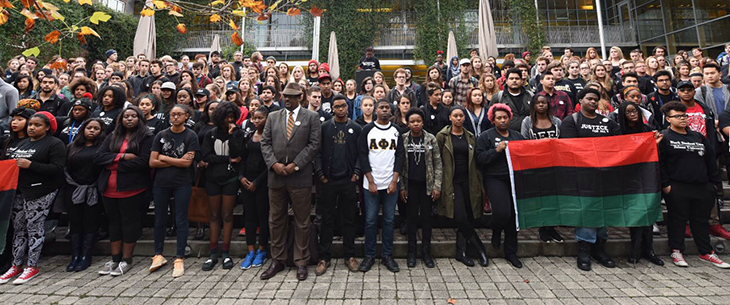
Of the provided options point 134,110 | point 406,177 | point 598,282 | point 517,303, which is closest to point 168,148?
point 134,110

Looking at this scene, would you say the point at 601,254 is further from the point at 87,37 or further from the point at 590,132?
the point at 87,37

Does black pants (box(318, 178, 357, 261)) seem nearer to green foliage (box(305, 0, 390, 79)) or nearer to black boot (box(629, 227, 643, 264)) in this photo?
black boot (box(629, 227, 643, 264))

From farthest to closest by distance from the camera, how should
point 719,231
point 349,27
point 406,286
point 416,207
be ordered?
point 349,27 → point 719,231 → point 416,207 → point 406,286

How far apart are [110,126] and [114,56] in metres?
7.58

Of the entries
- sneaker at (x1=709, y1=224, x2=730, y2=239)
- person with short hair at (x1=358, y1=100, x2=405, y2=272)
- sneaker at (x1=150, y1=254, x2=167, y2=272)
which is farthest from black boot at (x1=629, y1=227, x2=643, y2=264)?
sneaker at (x1=150, y1=254, x2=167, y2=272)

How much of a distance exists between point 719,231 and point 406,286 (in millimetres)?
5057

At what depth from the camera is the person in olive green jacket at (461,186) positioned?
464cm

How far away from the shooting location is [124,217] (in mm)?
4574

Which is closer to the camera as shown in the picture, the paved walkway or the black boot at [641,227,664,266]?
the paved walkway

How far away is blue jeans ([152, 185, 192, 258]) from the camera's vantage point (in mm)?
4586

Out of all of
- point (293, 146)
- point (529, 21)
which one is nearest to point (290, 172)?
point (293, 146)

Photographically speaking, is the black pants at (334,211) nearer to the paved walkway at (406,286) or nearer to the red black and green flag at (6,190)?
the paved walkway at (406,286)

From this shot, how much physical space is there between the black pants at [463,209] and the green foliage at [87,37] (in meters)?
18.7

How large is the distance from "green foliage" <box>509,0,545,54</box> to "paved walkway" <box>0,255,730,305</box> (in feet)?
65.9
